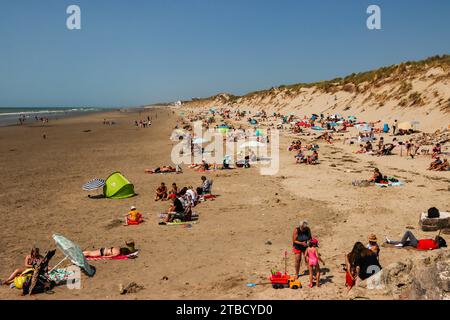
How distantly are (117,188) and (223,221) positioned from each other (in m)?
6.19

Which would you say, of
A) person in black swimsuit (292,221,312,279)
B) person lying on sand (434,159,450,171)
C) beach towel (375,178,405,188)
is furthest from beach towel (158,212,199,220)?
person lying on sand (434,159,450,171)

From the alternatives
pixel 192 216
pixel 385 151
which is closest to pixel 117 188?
pixel 192 216

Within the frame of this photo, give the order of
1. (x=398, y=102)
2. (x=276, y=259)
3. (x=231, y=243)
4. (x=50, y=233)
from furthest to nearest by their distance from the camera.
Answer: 1. (x=398, y=102)
2. (x=50, y=233)
3. (x=231, y=243)
4. (x=276, y=259)

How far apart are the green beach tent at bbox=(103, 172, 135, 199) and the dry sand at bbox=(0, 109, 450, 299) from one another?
0.51 metres

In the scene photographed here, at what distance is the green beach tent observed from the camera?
1700cm

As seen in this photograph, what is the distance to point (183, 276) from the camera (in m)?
8.95

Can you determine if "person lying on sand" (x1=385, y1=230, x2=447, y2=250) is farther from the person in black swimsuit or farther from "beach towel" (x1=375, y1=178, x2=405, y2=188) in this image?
"beach towel" (x1=375, y1=178, x2=405, y2=188)

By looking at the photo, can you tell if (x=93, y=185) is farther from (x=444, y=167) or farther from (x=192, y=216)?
(x=444, y=167)

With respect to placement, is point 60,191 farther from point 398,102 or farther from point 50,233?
point 398,102

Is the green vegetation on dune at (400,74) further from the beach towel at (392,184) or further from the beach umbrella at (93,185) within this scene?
the beach umbrella at (93,185)

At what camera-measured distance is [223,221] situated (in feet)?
43.6

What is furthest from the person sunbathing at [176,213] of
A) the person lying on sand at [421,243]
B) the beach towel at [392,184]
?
the beach towel at [392,184]
